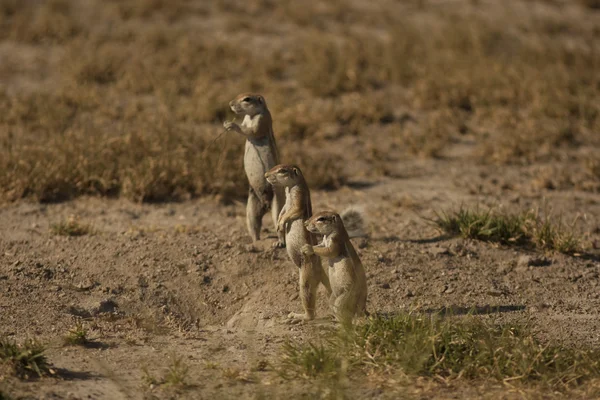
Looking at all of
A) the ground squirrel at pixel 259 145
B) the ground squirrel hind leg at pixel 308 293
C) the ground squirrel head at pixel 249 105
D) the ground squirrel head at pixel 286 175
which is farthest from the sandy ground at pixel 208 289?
the ground squirrel head at pixel 249 105

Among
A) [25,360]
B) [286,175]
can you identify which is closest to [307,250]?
[286,175]

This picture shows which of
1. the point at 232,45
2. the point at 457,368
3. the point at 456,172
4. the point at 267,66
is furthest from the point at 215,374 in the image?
the point at 232,45

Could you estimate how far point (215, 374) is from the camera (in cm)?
592

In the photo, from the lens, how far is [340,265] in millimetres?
6258

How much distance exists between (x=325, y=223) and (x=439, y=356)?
110 centimetres

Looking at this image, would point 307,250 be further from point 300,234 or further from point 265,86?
point 265,86

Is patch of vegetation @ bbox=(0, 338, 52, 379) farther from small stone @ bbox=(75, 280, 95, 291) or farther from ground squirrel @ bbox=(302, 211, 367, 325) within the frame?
ground squirrel @ bbox=(302, 211, 367, 325)

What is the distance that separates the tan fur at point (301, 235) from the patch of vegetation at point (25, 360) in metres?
1.77

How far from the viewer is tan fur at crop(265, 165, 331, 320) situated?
6.51 m

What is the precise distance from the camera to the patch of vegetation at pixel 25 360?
5773mm

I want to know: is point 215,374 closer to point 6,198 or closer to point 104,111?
point 6,198

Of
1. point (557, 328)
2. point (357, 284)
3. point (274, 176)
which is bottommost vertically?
point (557, 328)

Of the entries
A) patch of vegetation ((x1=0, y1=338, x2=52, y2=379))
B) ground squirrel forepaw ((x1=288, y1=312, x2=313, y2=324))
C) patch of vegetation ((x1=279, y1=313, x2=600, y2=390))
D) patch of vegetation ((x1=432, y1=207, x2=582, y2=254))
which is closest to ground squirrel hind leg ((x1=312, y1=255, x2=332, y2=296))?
ground squirrel forepaw ((x1=288, y1=312, x2=313, y2=324))

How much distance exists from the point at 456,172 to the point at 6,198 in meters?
4.69
